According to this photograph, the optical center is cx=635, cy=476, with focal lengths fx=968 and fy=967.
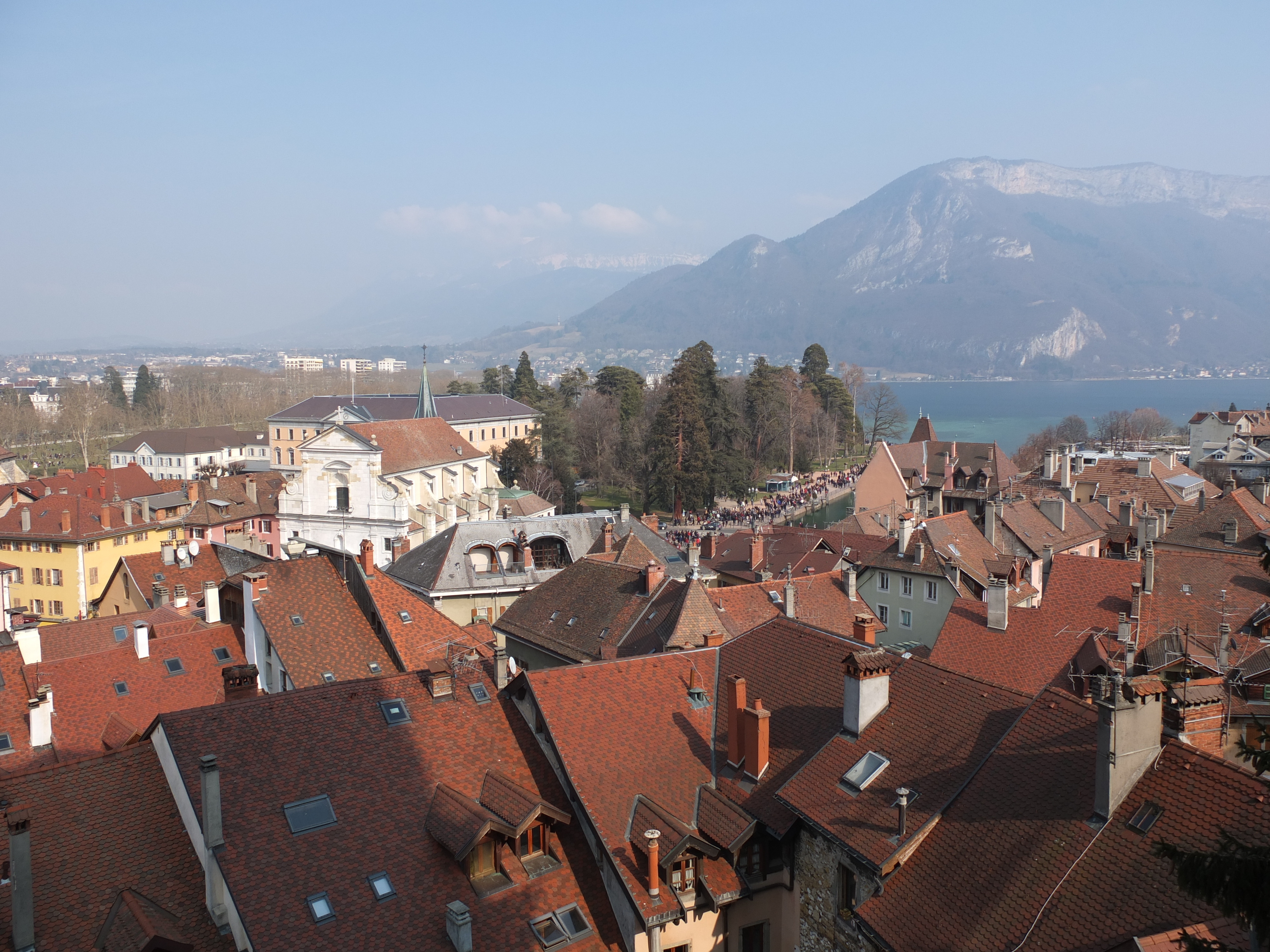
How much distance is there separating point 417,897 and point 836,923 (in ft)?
18.1

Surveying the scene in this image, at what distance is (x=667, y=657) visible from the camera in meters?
17.6

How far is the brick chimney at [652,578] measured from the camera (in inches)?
1061

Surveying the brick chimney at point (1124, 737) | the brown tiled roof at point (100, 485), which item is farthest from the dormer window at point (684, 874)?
the brown tiled roof at point (100, 485)

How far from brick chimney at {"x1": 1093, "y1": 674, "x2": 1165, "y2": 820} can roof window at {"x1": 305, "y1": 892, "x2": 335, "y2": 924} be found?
9158 millimetres

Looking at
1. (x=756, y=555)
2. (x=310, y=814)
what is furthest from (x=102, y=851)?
(x=756, y=555)

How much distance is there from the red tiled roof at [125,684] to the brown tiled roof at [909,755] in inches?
527

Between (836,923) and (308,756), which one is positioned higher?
(308,756)

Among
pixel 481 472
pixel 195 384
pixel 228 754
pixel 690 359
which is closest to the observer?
pixel 228 754

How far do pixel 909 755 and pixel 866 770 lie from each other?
0.62 metres

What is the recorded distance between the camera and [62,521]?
166 feet

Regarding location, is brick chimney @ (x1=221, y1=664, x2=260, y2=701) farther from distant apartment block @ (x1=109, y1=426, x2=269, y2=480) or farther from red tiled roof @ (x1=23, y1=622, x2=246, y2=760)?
distant apartment block @ (x1=109, y1=426, x2=269, y2=480)

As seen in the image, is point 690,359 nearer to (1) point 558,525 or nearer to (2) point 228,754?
(1) point 558,525

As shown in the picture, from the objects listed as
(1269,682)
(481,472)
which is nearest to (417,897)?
(1269,682)

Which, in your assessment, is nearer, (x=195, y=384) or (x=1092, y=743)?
(x=1092, y=743)
